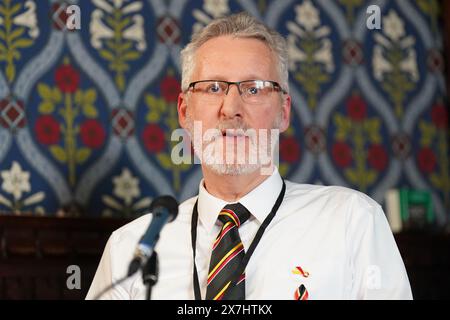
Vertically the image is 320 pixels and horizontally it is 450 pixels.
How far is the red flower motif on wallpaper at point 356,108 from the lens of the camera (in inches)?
107

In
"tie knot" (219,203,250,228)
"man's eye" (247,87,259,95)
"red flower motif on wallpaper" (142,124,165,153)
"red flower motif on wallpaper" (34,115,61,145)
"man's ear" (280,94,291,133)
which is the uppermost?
"man's eye" (247,87,259,95)

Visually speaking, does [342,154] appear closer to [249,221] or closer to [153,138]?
[153,138]

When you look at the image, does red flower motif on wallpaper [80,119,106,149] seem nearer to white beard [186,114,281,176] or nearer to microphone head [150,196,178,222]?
white beard [186,114,281,176]

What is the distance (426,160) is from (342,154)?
1.32 ft

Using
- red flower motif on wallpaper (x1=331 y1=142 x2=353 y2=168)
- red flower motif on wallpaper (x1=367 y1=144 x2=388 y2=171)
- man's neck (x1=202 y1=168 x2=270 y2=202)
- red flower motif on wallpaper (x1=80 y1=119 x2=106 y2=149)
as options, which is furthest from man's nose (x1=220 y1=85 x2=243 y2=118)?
red flower motif on wallpaper (x1=367 y1=144 x2=388 y2=171)

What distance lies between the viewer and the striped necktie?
1.58 m

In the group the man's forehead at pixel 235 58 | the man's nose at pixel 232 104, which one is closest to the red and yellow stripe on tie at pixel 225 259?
the man's nose at pixel 232 104

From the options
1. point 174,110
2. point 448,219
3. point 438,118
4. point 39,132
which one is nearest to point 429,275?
point 448,219

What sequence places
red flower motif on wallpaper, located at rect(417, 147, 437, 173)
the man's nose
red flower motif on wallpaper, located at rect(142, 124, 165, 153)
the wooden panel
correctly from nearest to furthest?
the man's nose < the wooden panel < red flower motif on wallpaper, located at rect(142, 124, 165, 153) < red flower motif on wallpaper, located at rect(417, 147, 437, 173)

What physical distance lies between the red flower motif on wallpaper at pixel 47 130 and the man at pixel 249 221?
48 cm

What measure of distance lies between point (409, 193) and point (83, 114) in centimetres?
125

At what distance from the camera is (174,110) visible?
7.90 feet

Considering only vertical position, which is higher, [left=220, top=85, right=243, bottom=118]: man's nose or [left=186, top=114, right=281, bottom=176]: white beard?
[left=220, top=85, right=243, bottom=118]: man's nose

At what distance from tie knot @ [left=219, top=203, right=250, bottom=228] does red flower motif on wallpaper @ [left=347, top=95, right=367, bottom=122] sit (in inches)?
42.6
